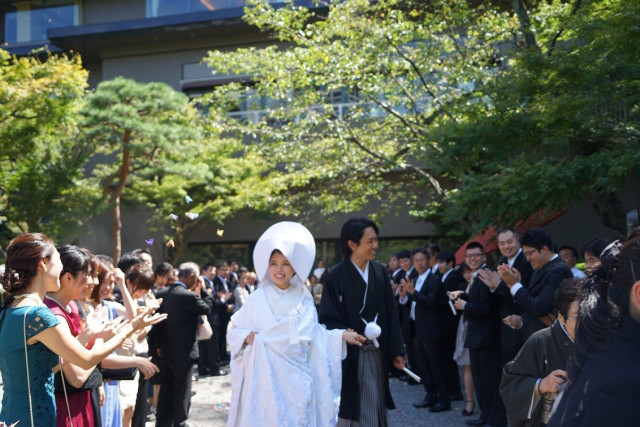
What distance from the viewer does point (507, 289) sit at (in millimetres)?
6176

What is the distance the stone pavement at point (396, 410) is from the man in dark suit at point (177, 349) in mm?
756

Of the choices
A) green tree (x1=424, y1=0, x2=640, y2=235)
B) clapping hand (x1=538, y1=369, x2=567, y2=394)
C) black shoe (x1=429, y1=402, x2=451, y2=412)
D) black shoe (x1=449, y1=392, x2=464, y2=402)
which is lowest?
black shoe (x1=449, y1=392, x2=464, y2=402)

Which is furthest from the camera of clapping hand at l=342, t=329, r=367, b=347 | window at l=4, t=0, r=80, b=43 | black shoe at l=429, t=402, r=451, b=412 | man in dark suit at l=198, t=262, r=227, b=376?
window at l=4, t=0, r=80, b=43

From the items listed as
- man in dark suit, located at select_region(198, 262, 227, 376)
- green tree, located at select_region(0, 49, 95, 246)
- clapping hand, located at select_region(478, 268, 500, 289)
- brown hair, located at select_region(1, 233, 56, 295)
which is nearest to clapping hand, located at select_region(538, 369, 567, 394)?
brown hair, located at select_region(1, 233, 56, 295)

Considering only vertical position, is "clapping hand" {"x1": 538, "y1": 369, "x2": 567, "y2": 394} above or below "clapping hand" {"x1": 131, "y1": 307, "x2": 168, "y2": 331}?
below

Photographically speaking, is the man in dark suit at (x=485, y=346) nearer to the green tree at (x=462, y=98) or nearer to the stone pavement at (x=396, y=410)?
the stone pavement at (x=396, y=410)

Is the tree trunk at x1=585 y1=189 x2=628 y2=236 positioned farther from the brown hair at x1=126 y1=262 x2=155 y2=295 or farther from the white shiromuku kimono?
the brown hair at x1=126 y1=262 x2=155 y2=295

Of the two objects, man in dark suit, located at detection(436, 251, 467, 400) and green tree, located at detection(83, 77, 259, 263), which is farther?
green tree, located at detection(83, 77, 259, 263)

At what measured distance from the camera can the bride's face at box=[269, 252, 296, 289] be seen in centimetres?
485

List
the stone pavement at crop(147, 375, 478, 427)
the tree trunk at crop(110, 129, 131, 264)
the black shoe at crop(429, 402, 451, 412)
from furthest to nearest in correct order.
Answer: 1. the tree trunk at crop(110, 129, 131, 264)
2. the black shoe at crop(429, 402, 451, 412)
3. the stone pavement at crop(147, 375, 478, 427)

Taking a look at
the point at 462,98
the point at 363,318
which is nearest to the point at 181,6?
the point at 462,98

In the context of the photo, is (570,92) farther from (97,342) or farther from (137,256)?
(97,342)

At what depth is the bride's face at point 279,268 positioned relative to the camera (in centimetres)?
485

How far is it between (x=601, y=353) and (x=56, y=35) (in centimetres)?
2559
